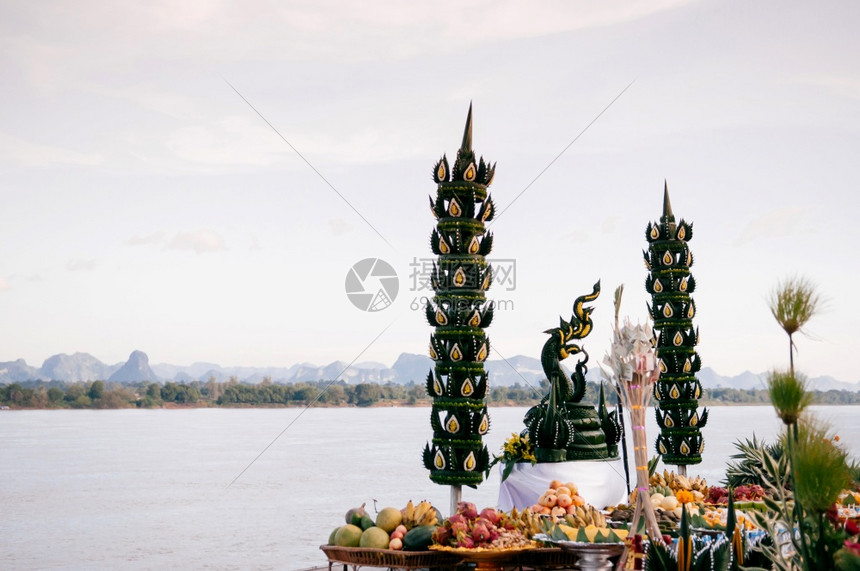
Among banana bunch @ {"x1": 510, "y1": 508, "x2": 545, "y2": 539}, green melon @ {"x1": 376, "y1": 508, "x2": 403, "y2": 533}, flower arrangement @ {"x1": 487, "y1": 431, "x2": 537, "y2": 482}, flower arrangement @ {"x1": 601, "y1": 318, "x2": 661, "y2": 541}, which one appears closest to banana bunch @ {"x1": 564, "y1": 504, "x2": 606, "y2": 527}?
banana bunch @ {"x1": 510, "y1": 508, "x2": 545, "y2": 539}

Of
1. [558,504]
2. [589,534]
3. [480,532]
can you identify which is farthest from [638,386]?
[558,504]

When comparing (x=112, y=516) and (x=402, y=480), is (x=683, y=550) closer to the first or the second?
(x=112, y=516)

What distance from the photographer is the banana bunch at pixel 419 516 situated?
10125 mm

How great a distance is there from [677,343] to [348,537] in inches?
369

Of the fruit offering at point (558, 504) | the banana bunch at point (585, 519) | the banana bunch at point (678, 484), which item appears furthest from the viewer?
the banana bunch at point (678, 484)

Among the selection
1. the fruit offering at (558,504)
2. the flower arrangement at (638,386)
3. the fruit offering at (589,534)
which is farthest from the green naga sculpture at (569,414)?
the flower arrangement at (638,386)

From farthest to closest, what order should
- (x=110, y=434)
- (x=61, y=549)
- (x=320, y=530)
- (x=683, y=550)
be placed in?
(x=110, y=434) → (x=320, y=530) → (x=61, y=549) → (x=683, y=550)

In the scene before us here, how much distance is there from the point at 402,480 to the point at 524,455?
36.1 metres

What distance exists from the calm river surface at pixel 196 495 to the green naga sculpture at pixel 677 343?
1501mm

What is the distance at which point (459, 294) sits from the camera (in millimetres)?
13273

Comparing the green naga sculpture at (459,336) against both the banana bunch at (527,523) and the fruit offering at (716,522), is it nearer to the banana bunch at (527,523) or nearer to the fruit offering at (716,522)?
the banana bunch at (527,523)

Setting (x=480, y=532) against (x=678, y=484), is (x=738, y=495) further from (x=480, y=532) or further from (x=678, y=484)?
(x=480, y=532)

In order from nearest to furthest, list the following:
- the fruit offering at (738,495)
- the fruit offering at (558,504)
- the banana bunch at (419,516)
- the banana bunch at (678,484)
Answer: the banana bunch at (419,516) < the fruit offering at (558,504) < the fruit offering at (738,495) < the banana bunch at (678,484)

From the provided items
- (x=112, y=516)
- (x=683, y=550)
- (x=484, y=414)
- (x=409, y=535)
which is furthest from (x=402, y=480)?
(x=683, y=550)
